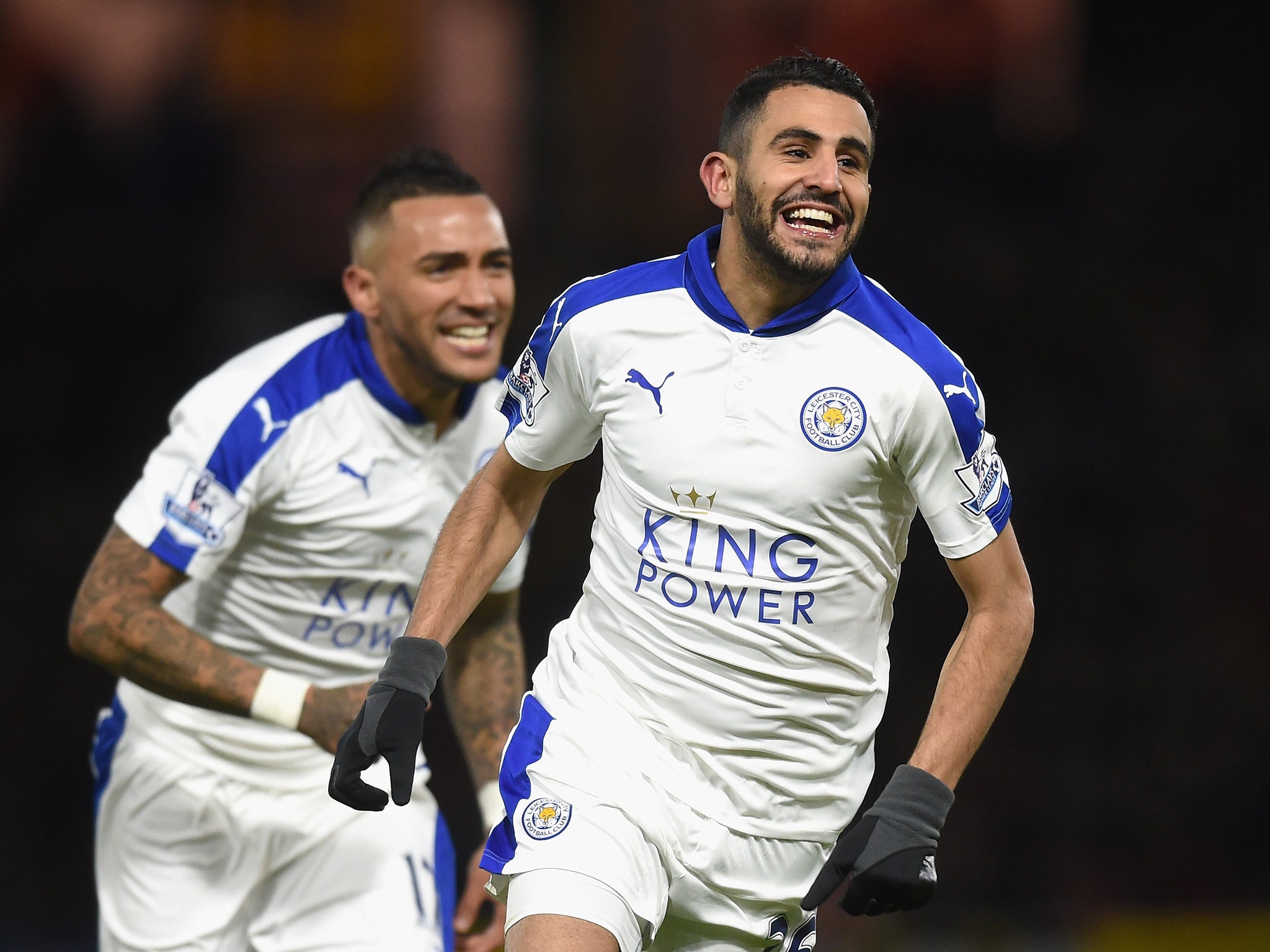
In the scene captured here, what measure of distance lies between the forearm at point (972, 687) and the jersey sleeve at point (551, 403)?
0.78 metres

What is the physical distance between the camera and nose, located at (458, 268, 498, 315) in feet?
12.4

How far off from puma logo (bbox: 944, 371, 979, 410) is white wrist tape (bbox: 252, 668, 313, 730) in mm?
1540

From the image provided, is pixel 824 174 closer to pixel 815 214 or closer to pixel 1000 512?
pixel 815 214

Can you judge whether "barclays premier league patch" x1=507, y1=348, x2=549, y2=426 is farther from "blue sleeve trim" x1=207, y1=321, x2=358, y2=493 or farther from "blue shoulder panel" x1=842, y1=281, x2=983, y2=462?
"blue sleeve trim" x1=207, y1=321, x2=358, y2=493

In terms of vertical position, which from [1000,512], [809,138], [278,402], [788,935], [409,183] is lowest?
[788,935]

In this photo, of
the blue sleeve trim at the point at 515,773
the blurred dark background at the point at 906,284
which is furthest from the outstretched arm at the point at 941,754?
the blurred dark background at the point at 906,284

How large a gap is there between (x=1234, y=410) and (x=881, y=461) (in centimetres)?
575

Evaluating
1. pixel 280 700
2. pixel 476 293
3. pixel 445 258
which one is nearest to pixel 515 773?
pixel 280 700

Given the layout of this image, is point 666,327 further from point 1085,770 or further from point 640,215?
point 640,215

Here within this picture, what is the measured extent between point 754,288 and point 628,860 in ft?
3.30

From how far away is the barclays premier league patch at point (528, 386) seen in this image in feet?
9.58

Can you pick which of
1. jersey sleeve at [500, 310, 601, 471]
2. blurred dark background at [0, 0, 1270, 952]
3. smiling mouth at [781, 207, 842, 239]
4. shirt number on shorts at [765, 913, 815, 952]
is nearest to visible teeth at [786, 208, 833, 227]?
smiling mouth at [781, 207, 842, 239]

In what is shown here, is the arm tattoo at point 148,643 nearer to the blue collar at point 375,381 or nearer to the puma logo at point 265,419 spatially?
the puma logo at point 265,419

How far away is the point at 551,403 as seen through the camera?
2898mm
